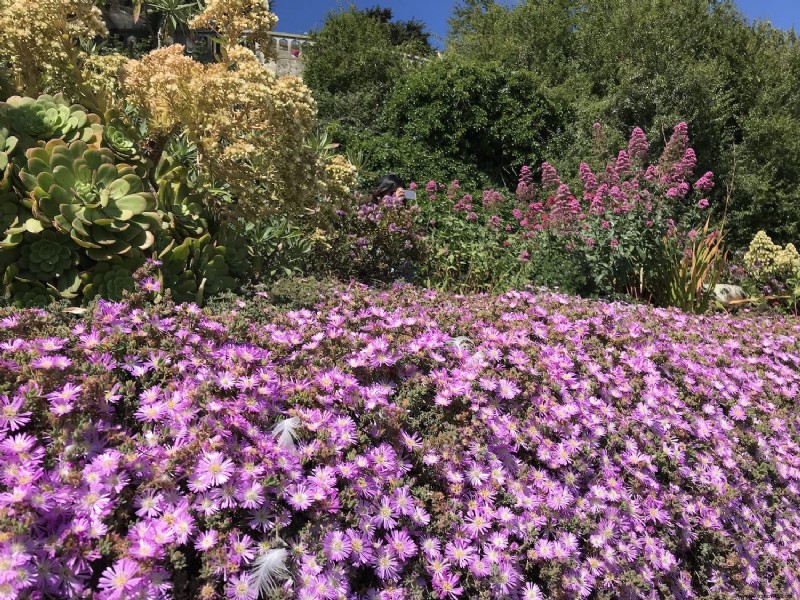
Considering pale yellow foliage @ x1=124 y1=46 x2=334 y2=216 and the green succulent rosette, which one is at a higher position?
pale yellow foliage @ x1=124 y1=46 x2=334 y2=216

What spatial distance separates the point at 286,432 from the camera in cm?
134

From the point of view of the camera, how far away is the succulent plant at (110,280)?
2068 mm

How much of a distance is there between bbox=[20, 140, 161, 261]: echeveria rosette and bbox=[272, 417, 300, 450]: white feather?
110cm

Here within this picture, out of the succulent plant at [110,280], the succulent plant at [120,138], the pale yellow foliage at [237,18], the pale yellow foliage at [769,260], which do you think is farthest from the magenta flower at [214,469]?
the pale yellow foliage at [769,260]

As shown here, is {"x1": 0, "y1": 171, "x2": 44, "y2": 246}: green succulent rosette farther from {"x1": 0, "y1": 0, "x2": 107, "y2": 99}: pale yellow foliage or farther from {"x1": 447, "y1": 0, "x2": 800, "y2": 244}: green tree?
{"x1": 447, "y1": 0, "x2": 800, "y2": 244}: green tree

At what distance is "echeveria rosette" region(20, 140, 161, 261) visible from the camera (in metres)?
2.01

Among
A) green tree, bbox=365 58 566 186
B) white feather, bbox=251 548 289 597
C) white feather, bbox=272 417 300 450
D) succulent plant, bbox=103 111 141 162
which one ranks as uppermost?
green tree, bbox=365 58 566 186

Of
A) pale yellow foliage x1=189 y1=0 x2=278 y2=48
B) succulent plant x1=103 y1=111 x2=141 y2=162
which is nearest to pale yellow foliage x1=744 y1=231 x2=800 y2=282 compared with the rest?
pale yellow foliage x1=189 y1=0 x2=278 y2=48

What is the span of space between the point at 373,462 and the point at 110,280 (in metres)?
1.27

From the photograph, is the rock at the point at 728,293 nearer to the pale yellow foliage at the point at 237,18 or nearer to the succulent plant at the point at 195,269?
the pale yellow foliage at the point at 237,18

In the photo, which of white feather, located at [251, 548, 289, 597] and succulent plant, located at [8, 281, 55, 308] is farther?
succulent plant, located at [8, 281, 55, 308]

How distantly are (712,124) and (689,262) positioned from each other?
6.07 meters

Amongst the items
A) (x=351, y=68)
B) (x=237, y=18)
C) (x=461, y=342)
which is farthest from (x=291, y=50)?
(x=461, y=342)

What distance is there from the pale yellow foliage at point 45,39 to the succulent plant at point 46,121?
0.88ft
